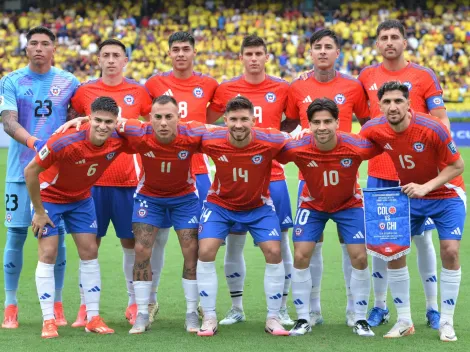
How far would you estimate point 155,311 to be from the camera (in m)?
7.00

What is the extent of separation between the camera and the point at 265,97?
23.7ft

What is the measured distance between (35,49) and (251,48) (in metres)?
1.84

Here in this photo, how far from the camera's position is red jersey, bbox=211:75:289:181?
23.6 feet

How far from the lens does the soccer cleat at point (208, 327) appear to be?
632cm

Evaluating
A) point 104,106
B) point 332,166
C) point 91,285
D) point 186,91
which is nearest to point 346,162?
point 332,166

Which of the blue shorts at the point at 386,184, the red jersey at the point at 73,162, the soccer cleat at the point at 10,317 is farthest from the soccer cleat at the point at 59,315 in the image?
the blue shorts at the point at 386,184

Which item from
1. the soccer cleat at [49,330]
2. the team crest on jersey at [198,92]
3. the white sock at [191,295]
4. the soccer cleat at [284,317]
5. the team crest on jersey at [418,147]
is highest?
the team crest on jersey at [198,92]

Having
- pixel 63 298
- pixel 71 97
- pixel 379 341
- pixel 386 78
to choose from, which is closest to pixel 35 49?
pixel 71 97

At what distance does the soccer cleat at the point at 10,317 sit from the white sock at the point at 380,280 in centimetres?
296

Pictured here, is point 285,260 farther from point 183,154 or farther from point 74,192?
point 74,192

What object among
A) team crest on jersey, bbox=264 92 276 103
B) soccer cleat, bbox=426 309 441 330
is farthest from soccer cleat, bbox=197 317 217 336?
team crest on jersey, bbox=264 92 276 103

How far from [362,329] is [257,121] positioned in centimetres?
204

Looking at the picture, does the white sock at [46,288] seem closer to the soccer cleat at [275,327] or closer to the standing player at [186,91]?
the standing player at [186,91]

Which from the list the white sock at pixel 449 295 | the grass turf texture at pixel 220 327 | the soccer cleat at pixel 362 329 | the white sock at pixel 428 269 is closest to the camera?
the grass turf texture at pixel 220 327
